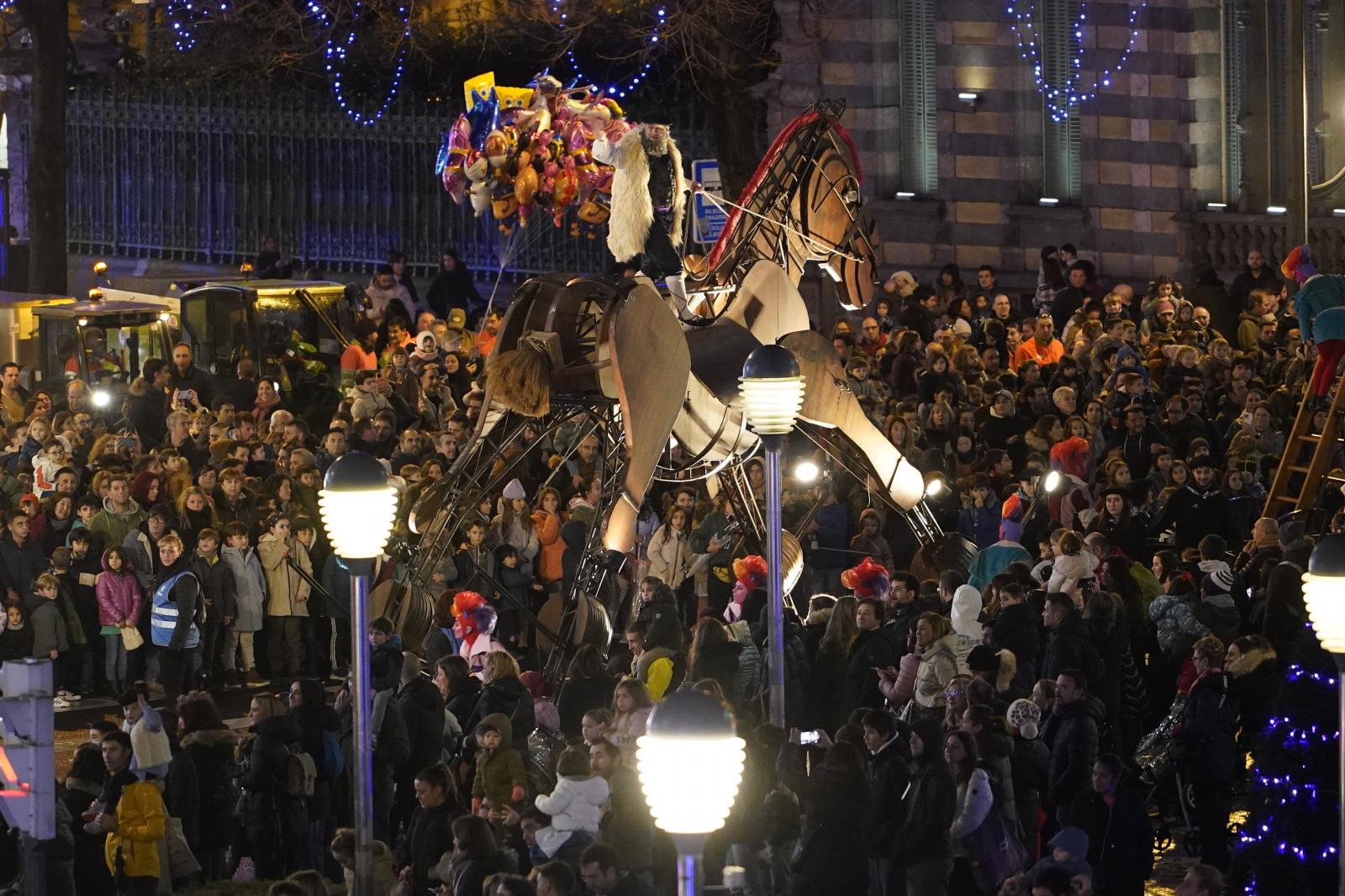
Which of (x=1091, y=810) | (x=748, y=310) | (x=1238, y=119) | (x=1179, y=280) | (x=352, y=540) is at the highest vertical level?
(x=1238, y=119)

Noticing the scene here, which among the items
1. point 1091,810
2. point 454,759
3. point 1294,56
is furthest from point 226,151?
point 1091,810

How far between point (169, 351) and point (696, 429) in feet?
42.2

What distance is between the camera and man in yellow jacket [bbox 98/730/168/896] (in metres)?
13.4

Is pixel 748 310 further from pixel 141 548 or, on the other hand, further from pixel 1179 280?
pixel 1179 280

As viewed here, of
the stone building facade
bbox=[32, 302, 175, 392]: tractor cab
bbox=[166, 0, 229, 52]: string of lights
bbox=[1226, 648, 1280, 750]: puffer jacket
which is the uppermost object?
bbox=[166, 0, 229, 52]: string of lights

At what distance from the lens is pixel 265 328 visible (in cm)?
2838

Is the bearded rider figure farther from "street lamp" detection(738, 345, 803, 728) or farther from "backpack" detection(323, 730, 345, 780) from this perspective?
"backpack" detection(323, 730, 345, 780)

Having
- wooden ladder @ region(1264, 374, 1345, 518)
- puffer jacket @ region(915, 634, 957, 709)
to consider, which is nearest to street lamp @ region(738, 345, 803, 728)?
puffer jacket @ region(915, 634, 957, 709)

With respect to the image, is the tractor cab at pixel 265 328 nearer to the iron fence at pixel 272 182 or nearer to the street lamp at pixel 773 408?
the iron fence at pixel 272 182

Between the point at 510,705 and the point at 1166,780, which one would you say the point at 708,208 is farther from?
the point at 510,705

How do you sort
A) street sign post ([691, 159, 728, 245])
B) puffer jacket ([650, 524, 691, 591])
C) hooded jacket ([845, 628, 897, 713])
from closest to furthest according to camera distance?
hooded jacket ([845, 628, 897, 713]) < puffer jacket ([650, 524, 691, 591]) < street sign post ([691, 159, 728, 245])

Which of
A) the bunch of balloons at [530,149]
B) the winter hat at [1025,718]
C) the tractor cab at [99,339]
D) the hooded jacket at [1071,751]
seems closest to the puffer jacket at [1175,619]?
the hooded jacket at [1071,751]

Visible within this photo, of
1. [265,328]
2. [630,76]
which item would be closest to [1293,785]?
[265,328]

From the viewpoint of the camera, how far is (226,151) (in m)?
35.6
